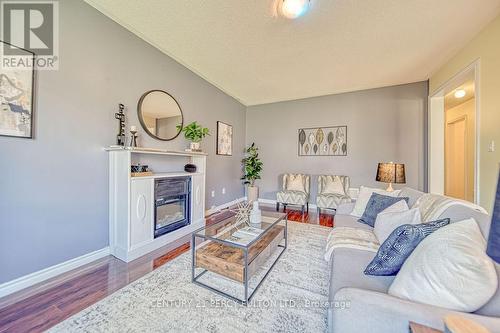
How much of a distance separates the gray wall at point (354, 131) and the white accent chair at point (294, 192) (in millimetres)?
309

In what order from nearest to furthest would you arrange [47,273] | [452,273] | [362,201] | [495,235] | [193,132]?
[495,235], [452,273], [47,273], [362,201], [193,132]

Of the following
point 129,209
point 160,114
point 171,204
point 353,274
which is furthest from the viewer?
point 160,114

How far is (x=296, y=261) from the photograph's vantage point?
2.09 m

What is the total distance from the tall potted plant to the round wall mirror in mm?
2178

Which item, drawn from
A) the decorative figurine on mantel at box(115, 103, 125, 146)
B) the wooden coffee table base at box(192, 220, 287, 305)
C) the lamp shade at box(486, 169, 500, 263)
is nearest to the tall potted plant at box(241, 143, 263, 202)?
the wooden coffee table base at box(192, 220, 287, 305)

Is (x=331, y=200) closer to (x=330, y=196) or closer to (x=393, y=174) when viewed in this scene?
(x=330, y=196)

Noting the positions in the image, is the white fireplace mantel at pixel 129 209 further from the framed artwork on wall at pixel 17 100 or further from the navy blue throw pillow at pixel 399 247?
the navy blue throw pillow at pixel 399 247

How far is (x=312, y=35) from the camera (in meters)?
2.31

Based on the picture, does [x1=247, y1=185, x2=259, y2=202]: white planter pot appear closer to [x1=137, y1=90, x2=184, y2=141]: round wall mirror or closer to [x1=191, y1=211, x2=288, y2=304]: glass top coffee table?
[x1=137, y1=90, x2=184, y2=141]: round wall mirror

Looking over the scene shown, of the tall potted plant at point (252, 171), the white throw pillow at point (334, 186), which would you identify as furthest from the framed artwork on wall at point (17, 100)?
the white throw pillow at point (334, 186)

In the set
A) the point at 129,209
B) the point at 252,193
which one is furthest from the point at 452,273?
the point at 252,193

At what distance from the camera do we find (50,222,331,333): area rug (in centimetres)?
127

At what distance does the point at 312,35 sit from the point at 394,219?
2.21 metres

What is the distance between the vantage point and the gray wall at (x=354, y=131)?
12.3 ft
